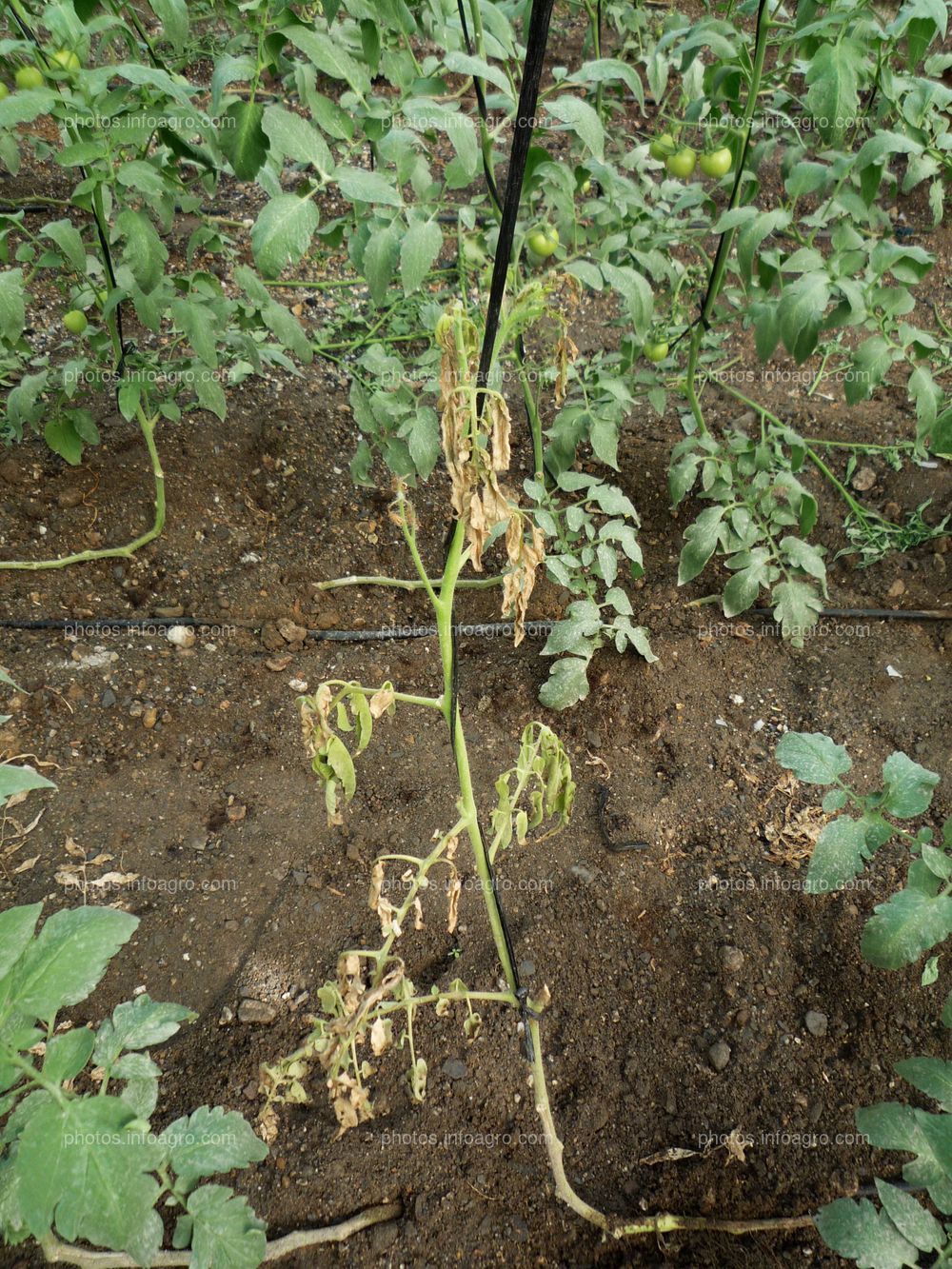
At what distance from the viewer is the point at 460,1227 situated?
134cm

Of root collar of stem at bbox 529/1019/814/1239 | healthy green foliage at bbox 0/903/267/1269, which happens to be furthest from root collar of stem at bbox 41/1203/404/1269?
root collar of stem at bbox 529/1019/814/1239

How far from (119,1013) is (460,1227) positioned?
0.69 metres

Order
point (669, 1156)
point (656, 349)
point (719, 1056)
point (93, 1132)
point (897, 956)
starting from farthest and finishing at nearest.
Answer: point (656, 349)
point (719, 1056)
point (669, 1156)
point (897, 956)
point (93, 1132)

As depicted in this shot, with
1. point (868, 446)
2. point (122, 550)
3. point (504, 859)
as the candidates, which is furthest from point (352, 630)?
point (868, 446)

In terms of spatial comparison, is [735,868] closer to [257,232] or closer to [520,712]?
[520,712]

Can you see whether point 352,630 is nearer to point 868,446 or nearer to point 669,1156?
point 669,1156

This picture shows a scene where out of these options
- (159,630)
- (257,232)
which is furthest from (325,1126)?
(257,232)

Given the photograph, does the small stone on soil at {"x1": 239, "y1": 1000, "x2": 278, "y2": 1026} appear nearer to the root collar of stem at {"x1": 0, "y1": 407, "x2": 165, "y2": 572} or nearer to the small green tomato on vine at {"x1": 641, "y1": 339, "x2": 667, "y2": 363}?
the root collar of stem at {"x1": 0, "y1": 407, "x2": 165, "y2": 572}

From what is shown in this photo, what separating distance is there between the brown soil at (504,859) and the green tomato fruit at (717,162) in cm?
87

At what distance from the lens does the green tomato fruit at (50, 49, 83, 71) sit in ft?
5.15

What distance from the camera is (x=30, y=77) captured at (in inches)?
64.3

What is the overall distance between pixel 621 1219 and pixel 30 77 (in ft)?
7.48

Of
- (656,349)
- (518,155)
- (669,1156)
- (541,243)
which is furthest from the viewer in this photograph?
(656,349)

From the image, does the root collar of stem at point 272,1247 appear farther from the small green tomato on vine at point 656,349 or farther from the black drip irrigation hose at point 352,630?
the small green tomato on vine at point 656,349
